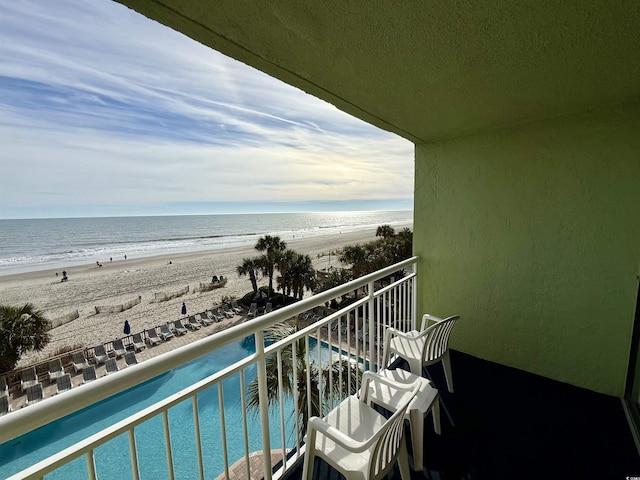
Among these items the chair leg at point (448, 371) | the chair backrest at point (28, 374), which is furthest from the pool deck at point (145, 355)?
the chair leg at point (448, 371)

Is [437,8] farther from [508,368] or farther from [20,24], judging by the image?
[20,24]

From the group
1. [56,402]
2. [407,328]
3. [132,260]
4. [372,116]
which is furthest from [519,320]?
[132,260]

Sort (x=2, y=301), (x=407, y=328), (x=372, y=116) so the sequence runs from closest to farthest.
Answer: (x=372, y=116)
(x=407, y=328)
(x=2, y=301)

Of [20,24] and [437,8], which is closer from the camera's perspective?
[437,8]

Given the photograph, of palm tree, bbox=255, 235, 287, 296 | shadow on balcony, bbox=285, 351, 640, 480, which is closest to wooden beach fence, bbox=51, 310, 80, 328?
palm tree, bbox=255, 235, 287, 296

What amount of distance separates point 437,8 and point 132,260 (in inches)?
1112

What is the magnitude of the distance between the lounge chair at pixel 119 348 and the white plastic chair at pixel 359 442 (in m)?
12.9

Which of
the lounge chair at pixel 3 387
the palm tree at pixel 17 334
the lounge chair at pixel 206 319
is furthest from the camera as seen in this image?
the lounge chair at pixel 206 319

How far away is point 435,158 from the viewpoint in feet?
9.92

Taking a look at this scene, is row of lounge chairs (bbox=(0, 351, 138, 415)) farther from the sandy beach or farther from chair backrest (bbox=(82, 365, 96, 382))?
the sandy beach

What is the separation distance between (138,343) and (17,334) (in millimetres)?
4093

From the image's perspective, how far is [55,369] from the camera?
10.1 m

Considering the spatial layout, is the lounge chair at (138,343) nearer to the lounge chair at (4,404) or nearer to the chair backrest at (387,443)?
the lounge chair at (4,404)

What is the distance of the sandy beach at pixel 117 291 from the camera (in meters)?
13.6
